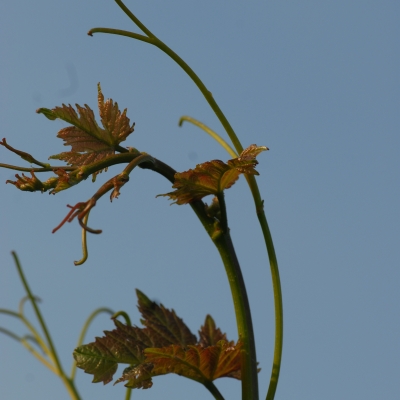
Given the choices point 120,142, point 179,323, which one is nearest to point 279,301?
point 179,323

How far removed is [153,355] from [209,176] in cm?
Result: 25

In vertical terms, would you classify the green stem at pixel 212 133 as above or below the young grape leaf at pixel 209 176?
above

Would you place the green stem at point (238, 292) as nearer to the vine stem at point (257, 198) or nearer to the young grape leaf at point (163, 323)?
the vine stem at point (257, 198)

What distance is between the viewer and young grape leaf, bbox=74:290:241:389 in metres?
0.78

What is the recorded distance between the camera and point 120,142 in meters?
0.79

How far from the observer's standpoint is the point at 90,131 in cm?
80

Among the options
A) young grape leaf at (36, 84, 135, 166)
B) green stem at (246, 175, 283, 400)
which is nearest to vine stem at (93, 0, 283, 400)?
green stem at (246, 175, 283, 400)

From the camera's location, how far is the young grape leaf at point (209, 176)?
0.74 meters

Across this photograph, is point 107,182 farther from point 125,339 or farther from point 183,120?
point 183,120

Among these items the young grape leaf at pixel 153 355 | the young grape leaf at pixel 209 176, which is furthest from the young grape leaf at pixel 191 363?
the young grape leaf at pixel 209 176

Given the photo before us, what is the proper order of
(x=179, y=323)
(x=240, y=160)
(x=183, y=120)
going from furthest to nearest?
(x=183, y=120)
(x=179, y=323)
(x=240, y=160)

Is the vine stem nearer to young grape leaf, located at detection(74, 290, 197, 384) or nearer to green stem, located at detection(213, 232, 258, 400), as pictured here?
green stem, located at detection(213, 232, 258, 400)

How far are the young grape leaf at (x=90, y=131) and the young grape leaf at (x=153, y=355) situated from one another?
0.25 metres

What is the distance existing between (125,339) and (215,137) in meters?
0.37
